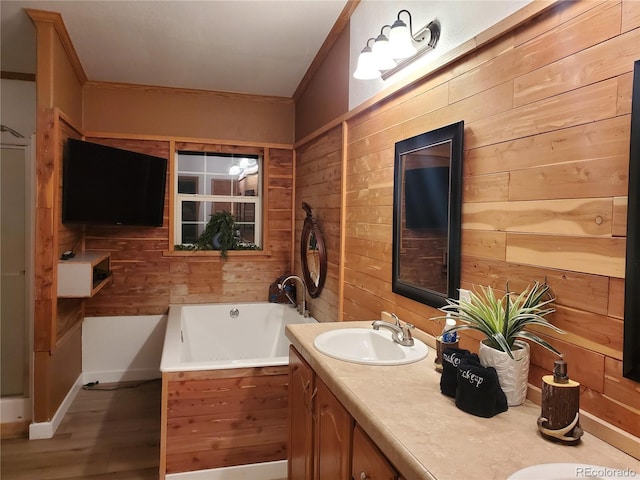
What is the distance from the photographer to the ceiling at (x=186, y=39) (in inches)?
112

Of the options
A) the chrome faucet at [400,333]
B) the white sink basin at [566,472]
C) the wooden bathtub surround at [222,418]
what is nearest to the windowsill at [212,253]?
the wooden bathtub surround at [222,418]

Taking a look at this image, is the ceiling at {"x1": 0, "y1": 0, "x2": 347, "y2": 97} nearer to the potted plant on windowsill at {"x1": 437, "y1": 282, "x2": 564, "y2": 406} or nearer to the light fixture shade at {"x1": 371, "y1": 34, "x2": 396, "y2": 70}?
the light fixture shade at {"x1": 371, "y1": 34, "x2": 396, "y2": 70}

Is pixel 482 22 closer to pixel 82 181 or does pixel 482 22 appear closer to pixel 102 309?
pixel 82 181

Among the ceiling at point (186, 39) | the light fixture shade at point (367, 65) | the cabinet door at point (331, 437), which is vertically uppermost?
the ceiling at point (186, 39)

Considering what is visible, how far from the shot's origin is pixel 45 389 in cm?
311

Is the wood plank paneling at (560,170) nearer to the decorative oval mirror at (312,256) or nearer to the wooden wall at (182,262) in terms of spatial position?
the decorative oval mirror at (312,256)

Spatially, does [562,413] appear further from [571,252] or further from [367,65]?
[367,65]

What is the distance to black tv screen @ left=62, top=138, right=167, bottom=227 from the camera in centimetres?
338

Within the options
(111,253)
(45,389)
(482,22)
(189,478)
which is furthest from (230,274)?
(482,22)

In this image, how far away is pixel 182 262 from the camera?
4387 millimetres

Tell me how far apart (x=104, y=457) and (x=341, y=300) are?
1797mm

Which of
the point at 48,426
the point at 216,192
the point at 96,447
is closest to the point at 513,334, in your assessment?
the point at 96,447

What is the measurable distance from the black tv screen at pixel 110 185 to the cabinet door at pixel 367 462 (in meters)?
2.88

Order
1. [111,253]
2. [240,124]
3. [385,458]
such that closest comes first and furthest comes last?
[385,458] < [111,253] < [240,124]
